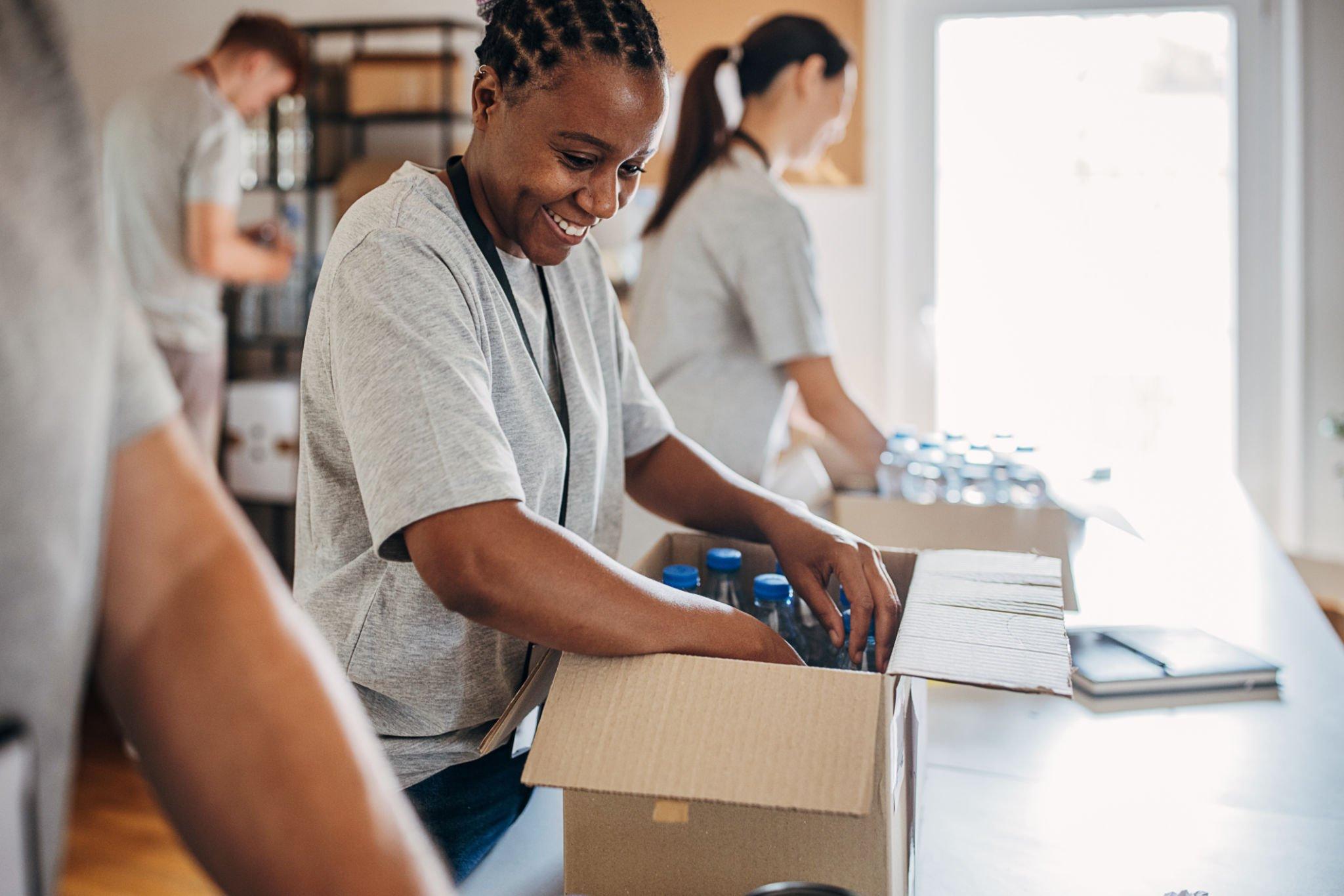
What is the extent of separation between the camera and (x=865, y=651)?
953 mm

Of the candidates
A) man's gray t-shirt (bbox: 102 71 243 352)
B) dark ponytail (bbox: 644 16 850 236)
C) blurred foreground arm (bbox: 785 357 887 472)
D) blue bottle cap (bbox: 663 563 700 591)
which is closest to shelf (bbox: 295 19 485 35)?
man's gray t-shirt (bbox: 102 71 243 352)

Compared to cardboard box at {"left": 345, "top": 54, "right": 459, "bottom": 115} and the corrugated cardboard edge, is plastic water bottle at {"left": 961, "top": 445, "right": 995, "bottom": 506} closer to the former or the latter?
the corrugated cardboard edge

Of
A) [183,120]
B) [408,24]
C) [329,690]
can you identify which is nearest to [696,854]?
[329,690]

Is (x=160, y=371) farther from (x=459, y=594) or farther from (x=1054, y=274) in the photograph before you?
(x=1054, y=274)

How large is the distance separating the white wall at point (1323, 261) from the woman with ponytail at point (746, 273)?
6.27 ft

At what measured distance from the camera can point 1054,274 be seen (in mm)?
3367

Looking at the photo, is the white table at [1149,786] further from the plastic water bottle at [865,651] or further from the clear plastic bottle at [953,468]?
the clear plastic bottle at [953,468]

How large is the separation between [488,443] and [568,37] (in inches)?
13.7

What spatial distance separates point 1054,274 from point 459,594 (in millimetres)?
3001

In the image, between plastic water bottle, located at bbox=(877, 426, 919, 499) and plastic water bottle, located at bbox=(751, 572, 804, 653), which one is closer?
plastic water bottle, located at bbox=(751, 572, 804, 653)

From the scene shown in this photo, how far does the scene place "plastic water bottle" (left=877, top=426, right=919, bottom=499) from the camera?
1.88 meters

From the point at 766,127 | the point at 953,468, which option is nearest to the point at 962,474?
the point at 953,468

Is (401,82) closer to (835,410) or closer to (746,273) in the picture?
(746,273)

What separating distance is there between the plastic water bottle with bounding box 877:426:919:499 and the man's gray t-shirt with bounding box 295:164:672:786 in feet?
3.04
